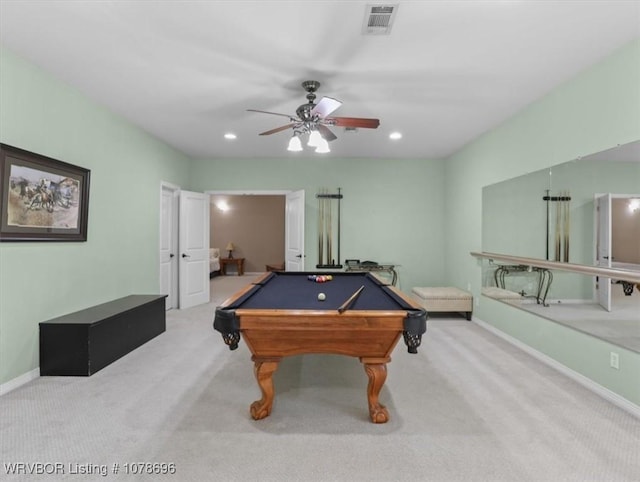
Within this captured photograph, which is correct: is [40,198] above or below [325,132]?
below

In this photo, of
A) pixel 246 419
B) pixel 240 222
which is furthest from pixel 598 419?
pixel 240 222

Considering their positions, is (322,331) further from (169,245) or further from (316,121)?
(169,245)

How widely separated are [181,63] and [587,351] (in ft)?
13.3

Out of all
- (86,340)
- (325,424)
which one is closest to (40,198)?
(86,340)

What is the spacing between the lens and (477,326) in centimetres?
421

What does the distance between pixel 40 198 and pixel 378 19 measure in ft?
9.93

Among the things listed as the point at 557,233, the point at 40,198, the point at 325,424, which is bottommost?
the point at 325,424

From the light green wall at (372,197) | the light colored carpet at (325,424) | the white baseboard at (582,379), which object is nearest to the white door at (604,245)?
the white baseboard at (582,379)

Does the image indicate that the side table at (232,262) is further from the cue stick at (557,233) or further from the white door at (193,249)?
the cue stick at (557,233)

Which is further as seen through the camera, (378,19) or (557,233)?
(557,233)

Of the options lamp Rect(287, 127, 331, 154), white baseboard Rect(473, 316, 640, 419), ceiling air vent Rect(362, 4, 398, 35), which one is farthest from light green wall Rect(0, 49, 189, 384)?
white baseboard Rect(473, 316, 640, 419)

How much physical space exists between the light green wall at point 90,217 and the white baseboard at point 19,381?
4cm

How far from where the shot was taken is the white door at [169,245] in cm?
481

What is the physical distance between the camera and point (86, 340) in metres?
2.64
